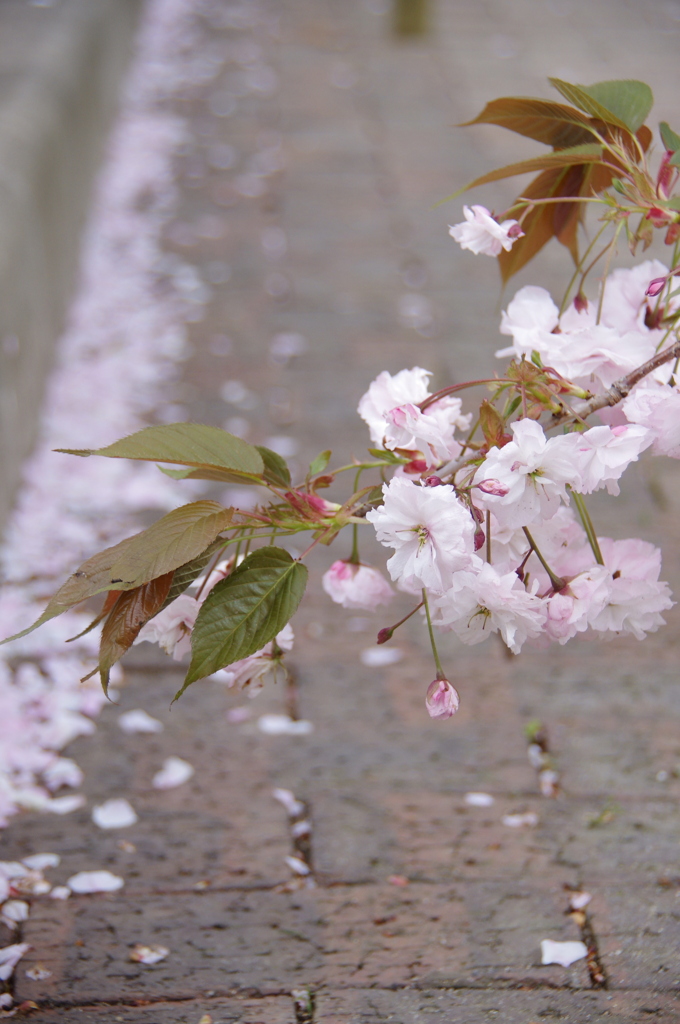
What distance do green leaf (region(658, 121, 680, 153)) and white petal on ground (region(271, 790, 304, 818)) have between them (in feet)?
3.12

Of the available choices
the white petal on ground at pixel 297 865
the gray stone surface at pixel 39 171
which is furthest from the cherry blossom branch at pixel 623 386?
the gray stone surface at pixel 39 171

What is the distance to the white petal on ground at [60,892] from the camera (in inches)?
46.3

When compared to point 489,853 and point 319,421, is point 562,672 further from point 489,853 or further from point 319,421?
point 319,421

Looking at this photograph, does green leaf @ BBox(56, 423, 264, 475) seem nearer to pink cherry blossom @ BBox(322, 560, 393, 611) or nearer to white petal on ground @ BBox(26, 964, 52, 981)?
pink cherry blossom @ BBox(322, 560, 393, 611)

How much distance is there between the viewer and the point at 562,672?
62.6 inches

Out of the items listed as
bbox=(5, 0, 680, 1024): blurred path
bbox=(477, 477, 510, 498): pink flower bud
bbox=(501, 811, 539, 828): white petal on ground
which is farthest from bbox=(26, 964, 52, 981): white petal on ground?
bbox=(477, 477, 510, 498): pink flower bud

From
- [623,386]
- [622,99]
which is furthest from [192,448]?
[622,99]

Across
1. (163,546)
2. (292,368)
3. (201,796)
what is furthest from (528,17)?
(163,546)

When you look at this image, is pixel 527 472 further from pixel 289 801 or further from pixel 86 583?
pixel 289 801

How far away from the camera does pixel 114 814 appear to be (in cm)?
131

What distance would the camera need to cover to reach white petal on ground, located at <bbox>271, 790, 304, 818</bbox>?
1322 millimetres

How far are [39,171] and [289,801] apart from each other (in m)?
1.77

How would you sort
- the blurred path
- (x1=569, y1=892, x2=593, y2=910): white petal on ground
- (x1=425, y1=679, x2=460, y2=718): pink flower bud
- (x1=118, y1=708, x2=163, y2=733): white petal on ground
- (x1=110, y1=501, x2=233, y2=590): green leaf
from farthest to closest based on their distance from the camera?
(x1=118, y1=708, x2=163, y2=733): white petal on ground
(x1=569, y1=892, x2=593, y2=910): white petal on ground
the blurred path
(x1=425, y1=679, x2=460, y2=718): pink flower bud
(x1=110, y1=501, x2=233, y2=590): green leaf

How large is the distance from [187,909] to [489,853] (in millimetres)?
377
